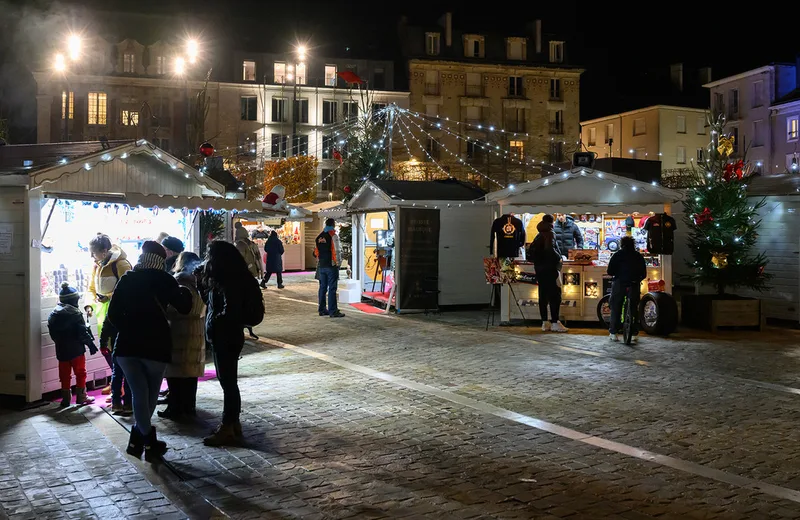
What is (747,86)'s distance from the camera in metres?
45.7

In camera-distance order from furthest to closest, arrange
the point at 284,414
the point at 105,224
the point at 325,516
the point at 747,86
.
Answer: the point at 747,86 → the point at 105,224 → the point at 284,414 → the point at 325,516

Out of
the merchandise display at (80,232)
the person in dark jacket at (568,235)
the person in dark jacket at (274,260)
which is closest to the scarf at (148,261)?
the merchandise display at (80,232)

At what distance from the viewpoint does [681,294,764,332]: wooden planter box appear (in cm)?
1367

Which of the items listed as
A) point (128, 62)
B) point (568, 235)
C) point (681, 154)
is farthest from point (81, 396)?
point (681, 154)

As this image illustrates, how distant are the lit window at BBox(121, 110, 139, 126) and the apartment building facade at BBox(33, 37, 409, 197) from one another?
0.06 metres

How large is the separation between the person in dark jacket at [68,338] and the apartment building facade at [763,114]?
41080 millimetres

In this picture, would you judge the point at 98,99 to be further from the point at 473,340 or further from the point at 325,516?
the point at 325,516

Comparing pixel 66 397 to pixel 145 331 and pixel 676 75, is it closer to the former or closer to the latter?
pixel 145 331

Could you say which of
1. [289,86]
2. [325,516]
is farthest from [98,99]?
[325,516]

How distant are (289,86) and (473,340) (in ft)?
134

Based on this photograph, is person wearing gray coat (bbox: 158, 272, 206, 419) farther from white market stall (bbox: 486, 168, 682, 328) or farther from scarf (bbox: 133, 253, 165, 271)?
white market stall (bbox: 486, 168, 682, 328)

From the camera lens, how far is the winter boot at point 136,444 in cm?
597

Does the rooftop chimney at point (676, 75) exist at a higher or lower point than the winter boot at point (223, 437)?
higher

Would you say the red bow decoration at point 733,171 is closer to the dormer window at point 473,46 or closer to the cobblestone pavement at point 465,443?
the cobblestone pavement at point 465,443
